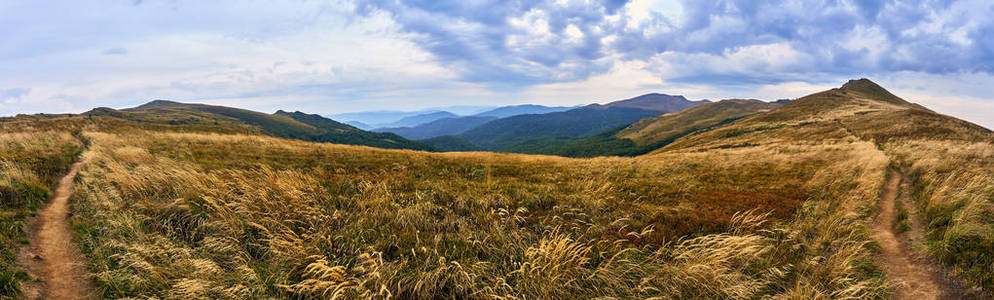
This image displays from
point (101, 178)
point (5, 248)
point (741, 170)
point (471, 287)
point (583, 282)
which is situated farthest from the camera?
point (741, 170)

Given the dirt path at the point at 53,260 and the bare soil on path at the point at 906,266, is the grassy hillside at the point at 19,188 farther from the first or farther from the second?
the bare soil on path at the point at 906,266

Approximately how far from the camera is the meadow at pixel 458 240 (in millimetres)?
4699

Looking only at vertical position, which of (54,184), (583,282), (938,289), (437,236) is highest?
(54,184)

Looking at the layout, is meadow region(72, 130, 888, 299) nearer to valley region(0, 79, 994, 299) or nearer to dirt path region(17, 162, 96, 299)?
valley region(0, 79, 994, 299)

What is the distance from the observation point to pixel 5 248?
561cm

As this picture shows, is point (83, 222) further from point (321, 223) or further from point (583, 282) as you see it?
point (583, 282)

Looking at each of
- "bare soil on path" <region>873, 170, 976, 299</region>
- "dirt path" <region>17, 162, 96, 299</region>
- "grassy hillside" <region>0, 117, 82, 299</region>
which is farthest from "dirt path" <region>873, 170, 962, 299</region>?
"grassy hillside" <region>0, 117, 82, 299</region>

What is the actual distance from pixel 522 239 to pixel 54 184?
14.6 metres

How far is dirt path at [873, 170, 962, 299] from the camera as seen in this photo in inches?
198

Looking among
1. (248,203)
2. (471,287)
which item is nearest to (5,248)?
(248,203)

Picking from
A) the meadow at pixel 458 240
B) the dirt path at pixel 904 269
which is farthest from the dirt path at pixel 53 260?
the dirt path at pixel 904 269

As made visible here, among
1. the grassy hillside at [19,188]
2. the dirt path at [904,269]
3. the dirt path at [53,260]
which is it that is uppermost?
the grassy hillside at [19,188]

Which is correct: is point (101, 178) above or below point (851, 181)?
above

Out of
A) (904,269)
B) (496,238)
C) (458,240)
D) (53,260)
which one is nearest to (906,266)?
(904,269)
